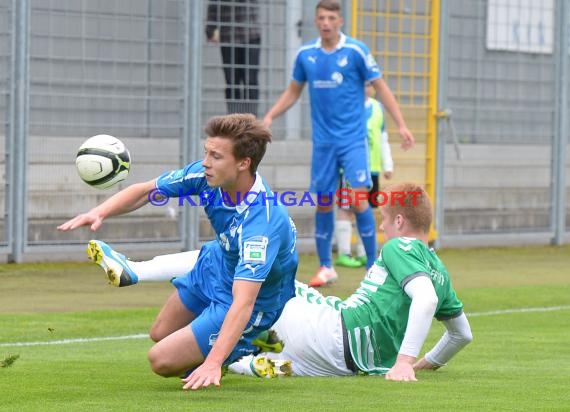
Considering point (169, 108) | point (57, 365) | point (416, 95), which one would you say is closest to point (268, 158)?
point (169, 108)

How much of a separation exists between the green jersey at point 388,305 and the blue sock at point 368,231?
5.51m

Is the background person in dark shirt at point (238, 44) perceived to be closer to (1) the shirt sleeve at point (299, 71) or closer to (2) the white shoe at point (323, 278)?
(1) the shirt sleeve at point (299, 71)

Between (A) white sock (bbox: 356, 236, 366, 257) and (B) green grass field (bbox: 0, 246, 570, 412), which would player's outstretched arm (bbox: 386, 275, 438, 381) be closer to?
(B) green grass field (bbox: 0, 246, 570, 412)

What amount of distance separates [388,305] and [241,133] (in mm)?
1266

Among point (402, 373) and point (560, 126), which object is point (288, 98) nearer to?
point (402, 373)

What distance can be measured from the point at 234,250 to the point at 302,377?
2.87ft

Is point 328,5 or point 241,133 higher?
point 328,5

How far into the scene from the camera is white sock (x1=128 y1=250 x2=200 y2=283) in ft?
24.0

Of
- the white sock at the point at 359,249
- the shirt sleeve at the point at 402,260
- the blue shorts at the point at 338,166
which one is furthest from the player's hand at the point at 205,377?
the white sock at the point at 359,249

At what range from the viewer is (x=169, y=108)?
15312 mm

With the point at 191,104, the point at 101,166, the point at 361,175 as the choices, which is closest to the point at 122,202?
the point at 101,166

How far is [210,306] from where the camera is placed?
6867 millimetres

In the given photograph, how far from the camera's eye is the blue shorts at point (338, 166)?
1248 cm

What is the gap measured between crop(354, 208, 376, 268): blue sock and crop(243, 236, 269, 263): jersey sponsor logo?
6332 millimetres
